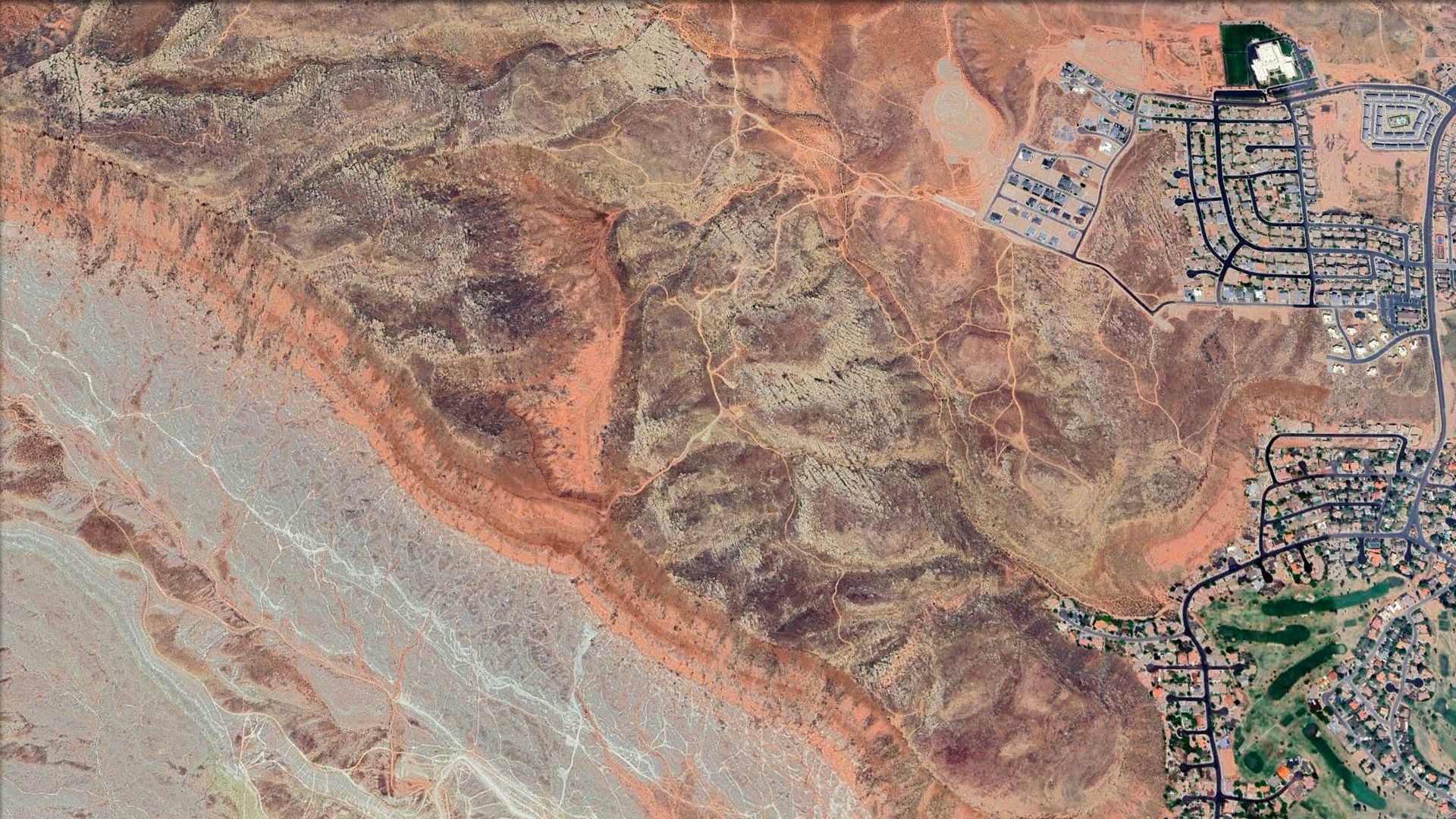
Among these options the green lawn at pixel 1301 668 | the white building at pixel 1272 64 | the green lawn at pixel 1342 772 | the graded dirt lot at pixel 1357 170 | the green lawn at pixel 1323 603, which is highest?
the white building at pixel 1272 64

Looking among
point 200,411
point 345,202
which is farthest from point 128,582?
point 345,202

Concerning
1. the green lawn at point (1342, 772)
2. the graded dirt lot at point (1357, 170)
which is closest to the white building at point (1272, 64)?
the graded dirt lot at point (1357, 170)

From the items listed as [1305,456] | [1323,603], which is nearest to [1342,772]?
[1323,603]

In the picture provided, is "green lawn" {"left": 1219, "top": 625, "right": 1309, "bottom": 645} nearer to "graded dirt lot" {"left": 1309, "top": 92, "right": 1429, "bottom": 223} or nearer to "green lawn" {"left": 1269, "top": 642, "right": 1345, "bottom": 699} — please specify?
"green lawn" {"left": 1269, "top": 642, "right": 1345, "bottom": 699}

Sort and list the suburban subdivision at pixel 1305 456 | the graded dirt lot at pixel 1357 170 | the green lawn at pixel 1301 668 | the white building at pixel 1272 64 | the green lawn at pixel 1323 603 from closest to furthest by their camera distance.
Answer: the suburban subdivision at pixel 1305 456, the green lawn at pixel 1301 668, the green lawn at pixel 1323 603, the graded dirt lot at pixel 1357 170, the white building at pixel 1272 64

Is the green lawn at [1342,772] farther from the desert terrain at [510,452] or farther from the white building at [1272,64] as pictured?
the white building at [1272,64]

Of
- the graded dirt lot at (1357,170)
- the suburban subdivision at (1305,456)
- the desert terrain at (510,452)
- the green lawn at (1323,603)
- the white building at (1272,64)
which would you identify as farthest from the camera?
the white building at (1272,64)

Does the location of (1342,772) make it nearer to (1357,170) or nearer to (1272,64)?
(1357,170)
